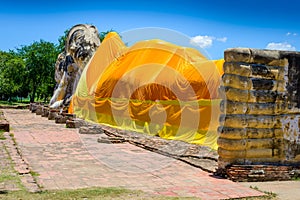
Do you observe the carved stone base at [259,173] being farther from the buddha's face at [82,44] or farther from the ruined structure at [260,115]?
the buddha's face at [82,44]

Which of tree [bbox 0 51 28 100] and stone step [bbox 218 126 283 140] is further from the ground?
tree [bbox 0 51 28 100]

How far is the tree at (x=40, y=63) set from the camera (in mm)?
43062

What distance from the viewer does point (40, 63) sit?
4306 centimetres

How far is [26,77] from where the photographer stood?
44.0m

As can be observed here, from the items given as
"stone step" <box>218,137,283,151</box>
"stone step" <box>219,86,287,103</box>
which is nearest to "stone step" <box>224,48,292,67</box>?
"stone step" <box>219,86,287,103</box>

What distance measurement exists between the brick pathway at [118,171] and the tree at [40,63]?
107 feet

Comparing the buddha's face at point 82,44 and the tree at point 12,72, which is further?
the tree at point 12,72

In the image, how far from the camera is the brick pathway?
6.80 m

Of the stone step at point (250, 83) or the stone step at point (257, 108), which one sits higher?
the stone step at point (250, 83)

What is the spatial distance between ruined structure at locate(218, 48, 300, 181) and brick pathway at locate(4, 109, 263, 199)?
802 mm

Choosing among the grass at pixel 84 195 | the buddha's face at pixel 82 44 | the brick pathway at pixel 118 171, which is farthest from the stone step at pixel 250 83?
the buddha's face at pixel 82 44

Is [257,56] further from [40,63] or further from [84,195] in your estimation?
[40,63]

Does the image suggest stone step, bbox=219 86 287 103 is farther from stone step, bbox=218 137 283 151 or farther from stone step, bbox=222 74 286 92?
stone step, bbox=218 137 283 151

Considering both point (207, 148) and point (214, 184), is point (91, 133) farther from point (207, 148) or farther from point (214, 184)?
point (214, 184)
